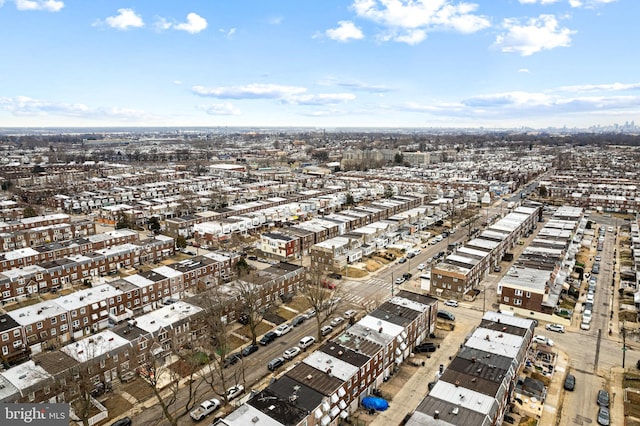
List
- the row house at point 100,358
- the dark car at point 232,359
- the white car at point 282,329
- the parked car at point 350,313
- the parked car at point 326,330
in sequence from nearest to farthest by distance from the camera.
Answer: the row house at point 100,358 → the dark car at point 232,359 → the white car at point 282,329 → the parked car at point 326,330 → the parked car at point 350,313

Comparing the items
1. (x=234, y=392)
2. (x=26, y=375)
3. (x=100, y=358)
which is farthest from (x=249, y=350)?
(x=26, y=375)

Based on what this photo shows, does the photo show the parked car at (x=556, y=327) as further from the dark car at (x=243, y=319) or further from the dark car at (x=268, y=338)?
the dark car at (x=243, y=319)

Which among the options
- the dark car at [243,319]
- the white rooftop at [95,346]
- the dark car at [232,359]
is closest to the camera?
the white rooftop at [95,346]

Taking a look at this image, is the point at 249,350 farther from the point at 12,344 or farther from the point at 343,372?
the point at 12,344

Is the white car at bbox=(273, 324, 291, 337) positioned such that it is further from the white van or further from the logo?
the logo

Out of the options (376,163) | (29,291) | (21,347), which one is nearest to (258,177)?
(376,163)

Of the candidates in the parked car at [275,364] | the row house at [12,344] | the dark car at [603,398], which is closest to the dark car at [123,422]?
the parked car at [275,364]
